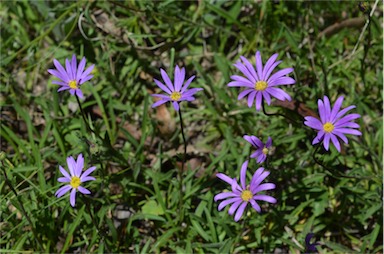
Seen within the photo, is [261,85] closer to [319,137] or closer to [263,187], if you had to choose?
[319,137]

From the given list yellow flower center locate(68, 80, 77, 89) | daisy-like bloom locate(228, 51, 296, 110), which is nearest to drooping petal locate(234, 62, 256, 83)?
daisy-like bloom locate(228, 51, 296, 110)

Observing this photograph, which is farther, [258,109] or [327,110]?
[327,110]

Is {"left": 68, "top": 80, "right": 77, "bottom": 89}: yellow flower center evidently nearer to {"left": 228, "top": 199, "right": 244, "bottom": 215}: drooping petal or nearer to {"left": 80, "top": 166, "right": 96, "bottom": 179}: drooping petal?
{"left": 80, "top": 166, "right": 96, "bottom": 179}: drooping petal

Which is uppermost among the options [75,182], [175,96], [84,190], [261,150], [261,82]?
[261,82]

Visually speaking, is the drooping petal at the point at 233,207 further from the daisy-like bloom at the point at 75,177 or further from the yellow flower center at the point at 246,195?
the daisy-like bloom at the point at 75,177

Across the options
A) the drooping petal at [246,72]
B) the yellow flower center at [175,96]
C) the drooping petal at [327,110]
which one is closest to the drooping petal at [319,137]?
the drooping petal at [327,110]

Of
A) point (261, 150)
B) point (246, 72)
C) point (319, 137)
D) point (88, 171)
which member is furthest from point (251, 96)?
point (88, 171)

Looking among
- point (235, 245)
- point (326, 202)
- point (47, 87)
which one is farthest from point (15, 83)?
point (326, 202)

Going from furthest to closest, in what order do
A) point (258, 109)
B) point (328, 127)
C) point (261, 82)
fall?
point (261, 82) → point (328, 127) → point (258, 109)
